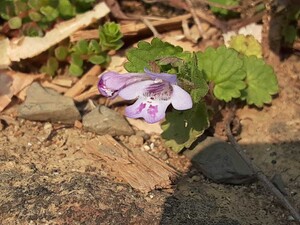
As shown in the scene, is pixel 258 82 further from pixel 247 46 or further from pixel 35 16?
pixel 35 16

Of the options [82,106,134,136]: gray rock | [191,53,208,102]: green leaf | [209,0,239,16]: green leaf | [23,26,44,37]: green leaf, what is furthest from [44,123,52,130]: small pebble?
[209,0,239,16]: green leaf

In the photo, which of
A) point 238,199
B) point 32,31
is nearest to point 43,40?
point 32,31

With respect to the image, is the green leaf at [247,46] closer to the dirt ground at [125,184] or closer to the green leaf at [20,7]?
the dirt ground at [125,184]

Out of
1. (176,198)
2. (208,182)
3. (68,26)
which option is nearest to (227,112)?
(208,182)

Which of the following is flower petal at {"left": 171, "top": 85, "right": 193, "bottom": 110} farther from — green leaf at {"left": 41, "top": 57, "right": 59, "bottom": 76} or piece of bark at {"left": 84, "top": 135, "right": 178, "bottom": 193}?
green leaf at {"left": 41, "top": 57, "right": 59, "bottom": 76}

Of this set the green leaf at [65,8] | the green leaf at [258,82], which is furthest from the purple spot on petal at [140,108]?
the green leaf at [65,8]

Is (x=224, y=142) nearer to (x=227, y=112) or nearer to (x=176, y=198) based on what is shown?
(x=227, y=112)
